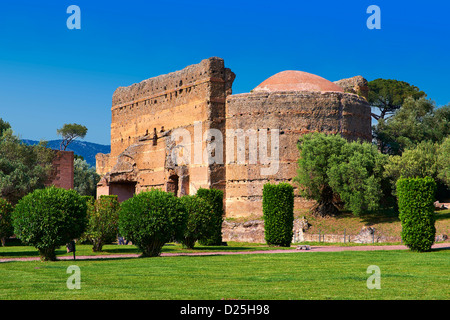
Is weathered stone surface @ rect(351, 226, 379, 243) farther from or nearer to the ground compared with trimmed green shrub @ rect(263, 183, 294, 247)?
nearer to the ground

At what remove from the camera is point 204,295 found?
11320 millimetres

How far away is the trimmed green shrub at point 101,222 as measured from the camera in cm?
2616

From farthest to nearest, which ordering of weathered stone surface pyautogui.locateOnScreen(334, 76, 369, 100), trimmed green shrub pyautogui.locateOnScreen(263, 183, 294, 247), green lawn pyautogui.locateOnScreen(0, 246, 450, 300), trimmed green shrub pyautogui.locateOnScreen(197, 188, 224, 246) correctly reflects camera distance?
weathered stone surface pyautogui.locateOnScreen(334, 76, 369, 100)
trimmed green shrub pyautogui.locateOnScreen(197, 188, 224, 246)
trimmed green shrub pyautogui.locateOnScreen(263, 183, 294, 247)
green lawn pyautogui.locateOnScreen(0, 246, 450, 300)

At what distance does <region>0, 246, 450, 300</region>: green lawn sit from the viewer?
11.5 meters

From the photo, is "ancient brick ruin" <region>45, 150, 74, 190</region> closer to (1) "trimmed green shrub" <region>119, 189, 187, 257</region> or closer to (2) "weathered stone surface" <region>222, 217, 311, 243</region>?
(2) "weathered stone surface" <region>222, 217, 311, 243</region>

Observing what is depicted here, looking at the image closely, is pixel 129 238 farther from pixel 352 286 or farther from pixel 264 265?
pixel 352 286

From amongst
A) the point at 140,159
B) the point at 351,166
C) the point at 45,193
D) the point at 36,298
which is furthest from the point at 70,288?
the point at 140,159

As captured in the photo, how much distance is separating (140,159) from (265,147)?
471 inches

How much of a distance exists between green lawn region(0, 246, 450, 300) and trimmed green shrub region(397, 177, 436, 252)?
3.82 meters

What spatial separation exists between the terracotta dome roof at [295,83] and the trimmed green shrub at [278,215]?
1363cm

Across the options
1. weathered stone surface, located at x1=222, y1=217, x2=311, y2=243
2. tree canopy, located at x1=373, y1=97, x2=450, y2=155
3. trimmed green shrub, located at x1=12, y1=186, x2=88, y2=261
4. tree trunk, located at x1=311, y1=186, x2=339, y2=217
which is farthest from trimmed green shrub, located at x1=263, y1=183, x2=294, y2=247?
tree canopy, located at x1=373, y1=97, x2=450, y2=155

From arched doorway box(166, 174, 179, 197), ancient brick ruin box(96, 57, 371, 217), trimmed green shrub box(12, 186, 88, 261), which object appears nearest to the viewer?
trimmed green shrub box(12, 186, 88, 261)

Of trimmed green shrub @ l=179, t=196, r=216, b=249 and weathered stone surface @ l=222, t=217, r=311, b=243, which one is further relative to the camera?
weathered stone surface @ l=222, t=217, r=311, b=243

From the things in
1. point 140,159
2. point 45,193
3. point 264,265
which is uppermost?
point 140,159
